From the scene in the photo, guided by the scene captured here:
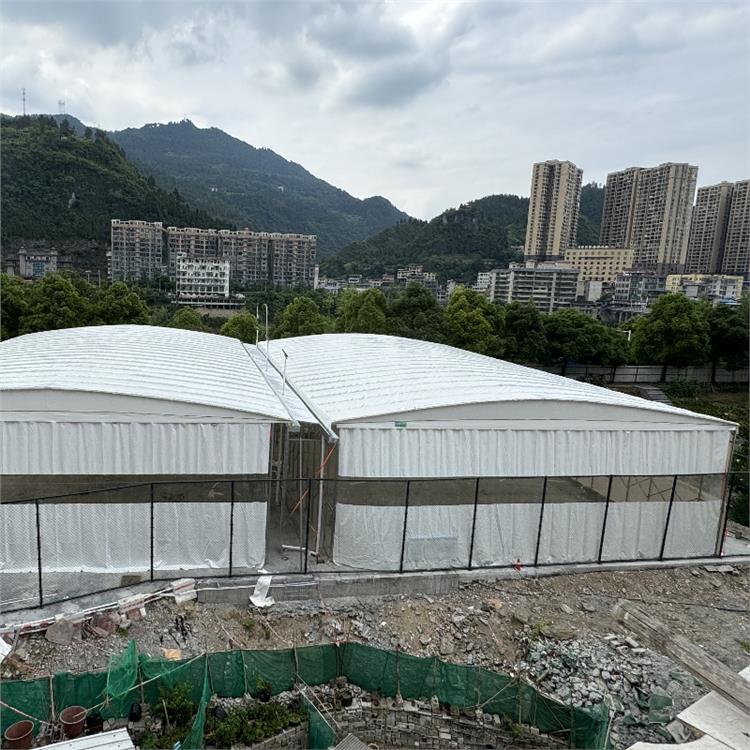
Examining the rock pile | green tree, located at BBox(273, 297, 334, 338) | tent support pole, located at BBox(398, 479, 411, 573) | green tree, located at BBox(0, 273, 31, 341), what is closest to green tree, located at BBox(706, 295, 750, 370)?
green tree, located at BBox(273, 297, 334, 338)

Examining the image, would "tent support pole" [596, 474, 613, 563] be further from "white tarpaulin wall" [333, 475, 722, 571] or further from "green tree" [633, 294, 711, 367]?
"green tree" [633, 294, 711, 367]

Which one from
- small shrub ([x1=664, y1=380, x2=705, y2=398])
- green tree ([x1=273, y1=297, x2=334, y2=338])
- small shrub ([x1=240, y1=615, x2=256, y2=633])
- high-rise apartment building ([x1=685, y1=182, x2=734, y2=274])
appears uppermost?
high-rise apartment building ([x1=685, y1=182, x2=734, y2=274])

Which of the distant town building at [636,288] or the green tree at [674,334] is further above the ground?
the distant town building at [636,288]

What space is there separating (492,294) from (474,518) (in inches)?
Answer: 3770

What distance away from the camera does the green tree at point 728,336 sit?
122ft

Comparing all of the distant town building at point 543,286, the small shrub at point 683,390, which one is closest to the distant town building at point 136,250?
the distant town building at point 543,286

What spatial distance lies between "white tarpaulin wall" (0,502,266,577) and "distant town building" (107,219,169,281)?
99.5 meters

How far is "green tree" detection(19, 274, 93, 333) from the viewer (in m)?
27.9

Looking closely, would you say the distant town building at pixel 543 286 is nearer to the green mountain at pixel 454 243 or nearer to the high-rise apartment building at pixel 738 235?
the green mountain at pixel 454 243

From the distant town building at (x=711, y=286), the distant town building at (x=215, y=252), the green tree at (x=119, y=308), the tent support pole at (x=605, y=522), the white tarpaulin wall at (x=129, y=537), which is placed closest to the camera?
the white tarpaulin wall at (x=129, y=537)

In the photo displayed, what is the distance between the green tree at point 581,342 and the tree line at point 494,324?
6cm

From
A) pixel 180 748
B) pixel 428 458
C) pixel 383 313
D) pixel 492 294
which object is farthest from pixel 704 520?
pixel 492 294

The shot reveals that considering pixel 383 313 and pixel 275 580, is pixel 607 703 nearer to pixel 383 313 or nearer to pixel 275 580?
pixel 275 580

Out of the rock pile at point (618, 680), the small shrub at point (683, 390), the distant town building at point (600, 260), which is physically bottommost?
the small shrub at point (683, 390)
